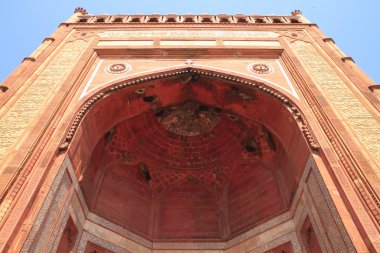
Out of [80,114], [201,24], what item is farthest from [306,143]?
[201,24]

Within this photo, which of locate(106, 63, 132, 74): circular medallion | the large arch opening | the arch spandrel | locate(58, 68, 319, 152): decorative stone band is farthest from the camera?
locate(106, 63, 132, 74): circular medallion

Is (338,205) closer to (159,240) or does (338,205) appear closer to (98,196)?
(159,240)

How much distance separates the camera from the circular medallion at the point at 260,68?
25.4 feet

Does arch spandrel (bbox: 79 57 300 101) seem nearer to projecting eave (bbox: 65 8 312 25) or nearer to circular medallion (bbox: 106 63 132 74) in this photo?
circular medallion (bbox: 106 63 132 74)

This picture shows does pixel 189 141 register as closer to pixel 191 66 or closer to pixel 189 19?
pixel 191 66

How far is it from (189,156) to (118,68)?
2.65 metres

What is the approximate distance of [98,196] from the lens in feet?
23.6

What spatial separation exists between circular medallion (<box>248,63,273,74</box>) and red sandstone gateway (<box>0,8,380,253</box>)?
0.02m

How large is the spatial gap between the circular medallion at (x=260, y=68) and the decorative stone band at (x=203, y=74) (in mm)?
552

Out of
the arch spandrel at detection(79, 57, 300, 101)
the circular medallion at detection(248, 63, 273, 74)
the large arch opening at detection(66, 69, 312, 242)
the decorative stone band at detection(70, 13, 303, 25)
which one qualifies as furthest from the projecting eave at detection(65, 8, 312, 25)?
the large arch opening at detection(66, 69, 312, 242)

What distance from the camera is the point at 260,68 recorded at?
309 inches

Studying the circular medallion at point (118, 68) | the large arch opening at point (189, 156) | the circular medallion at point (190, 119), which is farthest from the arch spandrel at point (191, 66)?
the circular medallion at point (190, 119)

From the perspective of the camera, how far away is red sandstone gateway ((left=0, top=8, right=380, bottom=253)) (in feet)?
16.3

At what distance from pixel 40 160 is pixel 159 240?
330cm
